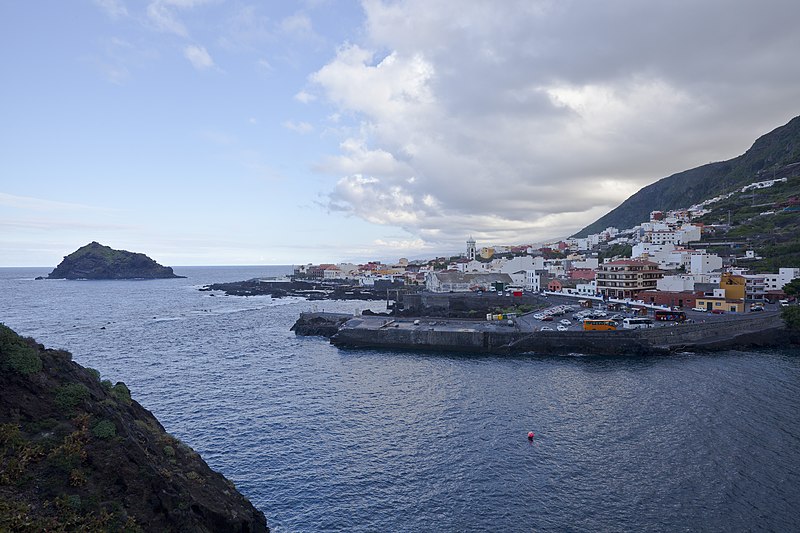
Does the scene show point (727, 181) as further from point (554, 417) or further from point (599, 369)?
point (554, 417)

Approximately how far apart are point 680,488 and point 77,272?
21380 cm

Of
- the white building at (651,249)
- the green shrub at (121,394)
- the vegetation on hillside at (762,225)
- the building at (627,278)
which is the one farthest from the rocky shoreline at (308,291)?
the green shrub at (121,394)

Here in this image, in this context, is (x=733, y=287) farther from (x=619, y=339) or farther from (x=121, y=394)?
(x=121, y=394)

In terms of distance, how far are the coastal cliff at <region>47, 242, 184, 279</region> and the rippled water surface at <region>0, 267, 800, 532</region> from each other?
159 meters

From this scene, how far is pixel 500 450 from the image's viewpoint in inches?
802

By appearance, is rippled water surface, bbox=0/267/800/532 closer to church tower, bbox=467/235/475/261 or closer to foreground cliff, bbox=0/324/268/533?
foreground cliff, bbox=0/324/268/533

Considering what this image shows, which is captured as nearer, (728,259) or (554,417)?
(554,417)

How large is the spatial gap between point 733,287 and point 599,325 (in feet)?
68.4

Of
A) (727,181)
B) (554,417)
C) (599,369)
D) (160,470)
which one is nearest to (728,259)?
(599,369)

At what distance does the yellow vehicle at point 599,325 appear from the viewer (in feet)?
135

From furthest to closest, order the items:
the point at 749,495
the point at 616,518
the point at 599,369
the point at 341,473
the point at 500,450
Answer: the point at 599,369
the point at 500,450
the point at 341,473
the point at 749,495
the point at 616,518

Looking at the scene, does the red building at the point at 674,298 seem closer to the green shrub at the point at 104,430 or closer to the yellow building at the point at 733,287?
the yellow building at the point at 733,287

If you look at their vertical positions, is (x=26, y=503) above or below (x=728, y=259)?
below

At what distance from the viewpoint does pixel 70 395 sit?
35.1ft
